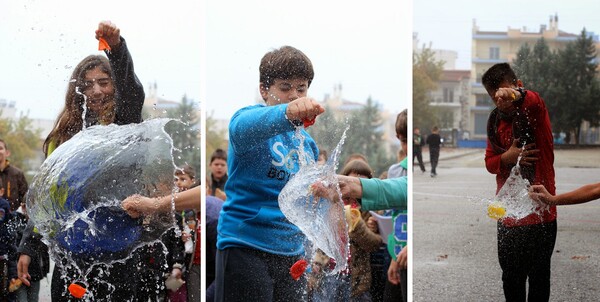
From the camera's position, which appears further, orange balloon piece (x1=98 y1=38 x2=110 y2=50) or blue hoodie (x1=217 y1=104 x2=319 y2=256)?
orange balloon piece (x1=98 y1=38 x2=110 y2=50)

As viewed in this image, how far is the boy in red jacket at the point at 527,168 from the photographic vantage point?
2.53m

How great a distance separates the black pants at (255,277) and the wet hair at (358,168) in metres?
0.34

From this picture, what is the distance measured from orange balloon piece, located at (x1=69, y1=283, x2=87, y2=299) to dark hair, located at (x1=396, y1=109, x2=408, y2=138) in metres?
1.19

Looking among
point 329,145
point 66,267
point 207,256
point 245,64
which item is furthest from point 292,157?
point 66,267

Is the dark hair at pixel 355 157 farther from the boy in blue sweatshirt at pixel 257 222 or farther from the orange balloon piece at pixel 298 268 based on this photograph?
the orange balloon piece at pixel 298 268

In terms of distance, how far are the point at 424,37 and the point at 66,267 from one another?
57.3 inches

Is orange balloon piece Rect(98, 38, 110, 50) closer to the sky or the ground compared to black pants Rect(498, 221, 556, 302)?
closer to the sky

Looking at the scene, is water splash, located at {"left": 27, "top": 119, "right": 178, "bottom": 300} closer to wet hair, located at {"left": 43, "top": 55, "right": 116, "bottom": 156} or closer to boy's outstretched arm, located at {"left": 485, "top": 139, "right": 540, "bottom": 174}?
wet hair, located at {"left": 43, "top": 55, "right": 116, "bottom": 156}

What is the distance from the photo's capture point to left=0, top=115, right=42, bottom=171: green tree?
2570mm

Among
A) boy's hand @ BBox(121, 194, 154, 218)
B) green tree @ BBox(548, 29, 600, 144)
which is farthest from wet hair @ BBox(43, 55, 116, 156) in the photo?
green tree @ BBox(548, 29, 600, 144)

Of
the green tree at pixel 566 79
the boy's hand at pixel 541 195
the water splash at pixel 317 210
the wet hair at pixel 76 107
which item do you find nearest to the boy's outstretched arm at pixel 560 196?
the boy's hand at pixel 541 195

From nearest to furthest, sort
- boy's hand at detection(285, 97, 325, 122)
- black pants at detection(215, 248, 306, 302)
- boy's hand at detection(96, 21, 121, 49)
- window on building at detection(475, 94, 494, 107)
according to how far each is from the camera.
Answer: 1. boy's hand at detection(285, 97, 325, 122)
2. black pants at detection(215, 248, 306, 302)
3. boy's hand at detection(96, 21, 121, 49)
4. window on building at detection(475, 94, 494, 107)

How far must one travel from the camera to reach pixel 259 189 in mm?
2396

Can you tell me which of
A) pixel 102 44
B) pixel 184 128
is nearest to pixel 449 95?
pixel 184 128
